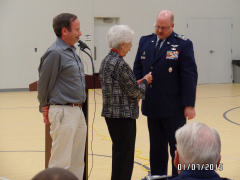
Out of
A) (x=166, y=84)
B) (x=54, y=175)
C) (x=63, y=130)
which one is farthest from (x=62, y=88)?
(x=54, y=175)

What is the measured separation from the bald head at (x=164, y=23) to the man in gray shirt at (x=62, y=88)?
2.35 feet

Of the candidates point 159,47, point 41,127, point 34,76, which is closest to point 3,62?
point 34,76

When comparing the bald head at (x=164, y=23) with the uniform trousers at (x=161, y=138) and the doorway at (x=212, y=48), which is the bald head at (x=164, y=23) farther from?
the doorway at (x=212, y=48)

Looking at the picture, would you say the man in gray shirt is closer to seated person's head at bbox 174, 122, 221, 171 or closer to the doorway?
seated person's head at bbox 174, 122, 221, 171

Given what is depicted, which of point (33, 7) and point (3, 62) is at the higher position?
point (33, 7)

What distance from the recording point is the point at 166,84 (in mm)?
3305

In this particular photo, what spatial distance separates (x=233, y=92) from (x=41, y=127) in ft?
21.5

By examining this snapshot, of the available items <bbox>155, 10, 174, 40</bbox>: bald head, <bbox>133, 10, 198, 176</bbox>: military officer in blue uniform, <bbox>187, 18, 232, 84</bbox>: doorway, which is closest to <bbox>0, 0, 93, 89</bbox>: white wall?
<bbox>187, 18, 232, 84</bbox>: doorway

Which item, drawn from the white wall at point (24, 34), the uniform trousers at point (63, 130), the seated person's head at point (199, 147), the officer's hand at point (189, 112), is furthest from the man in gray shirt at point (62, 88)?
the white wall at point (24, 34)

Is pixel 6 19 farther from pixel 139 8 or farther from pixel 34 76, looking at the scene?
pixel 139 8

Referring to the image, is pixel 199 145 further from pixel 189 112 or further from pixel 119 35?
pixel 189 112

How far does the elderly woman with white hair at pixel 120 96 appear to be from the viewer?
2.94m

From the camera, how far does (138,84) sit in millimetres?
3021

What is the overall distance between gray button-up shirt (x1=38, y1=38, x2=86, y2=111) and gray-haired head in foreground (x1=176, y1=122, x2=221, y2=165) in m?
1.33
